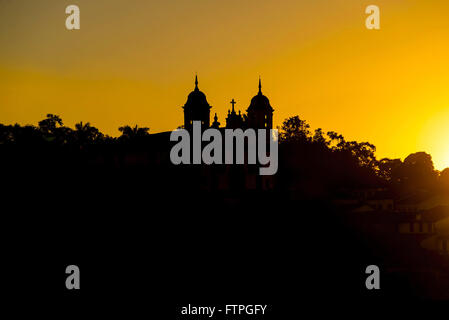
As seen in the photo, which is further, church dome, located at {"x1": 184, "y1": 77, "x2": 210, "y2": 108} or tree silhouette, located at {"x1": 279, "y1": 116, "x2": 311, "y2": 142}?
tree silhouette, located at {"x1": 279, "y1": 116, "x2": 311, "y2": 142}

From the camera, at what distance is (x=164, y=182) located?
6203 cm

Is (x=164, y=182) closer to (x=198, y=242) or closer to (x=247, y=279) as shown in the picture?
(x=198, y=242)

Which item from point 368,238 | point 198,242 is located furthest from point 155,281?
point 368,238

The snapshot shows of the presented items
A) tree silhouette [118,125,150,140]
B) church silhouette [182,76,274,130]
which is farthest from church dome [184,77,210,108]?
tree silhouette [118,125,150,140]

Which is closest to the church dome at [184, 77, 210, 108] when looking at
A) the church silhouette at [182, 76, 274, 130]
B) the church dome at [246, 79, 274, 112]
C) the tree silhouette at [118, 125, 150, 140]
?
the church silhouette at [182, 76, 274, 130]

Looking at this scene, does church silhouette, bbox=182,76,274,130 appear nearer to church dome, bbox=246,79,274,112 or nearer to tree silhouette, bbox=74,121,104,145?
church dome, bbox=246,79,274,112

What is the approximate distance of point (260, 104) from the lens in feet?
224

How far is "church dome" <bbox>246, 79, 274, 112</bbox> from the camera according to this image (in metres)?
68.3

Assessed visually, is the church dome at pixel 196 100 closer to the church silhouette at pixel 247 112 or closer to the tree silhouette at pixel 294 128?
the church silhouette at pixel 247 112

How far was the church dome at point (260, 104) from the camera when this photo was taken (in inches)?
2689

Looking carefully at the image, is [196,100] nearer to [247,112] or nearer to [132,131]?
[247,112]

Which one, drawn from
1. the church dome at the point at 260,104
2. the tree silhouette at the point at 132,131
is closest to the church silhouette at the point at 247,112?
the church dome at the point at 260,104

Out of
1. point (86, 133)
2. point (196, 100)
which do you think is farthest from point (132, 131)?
point (196, 100)
